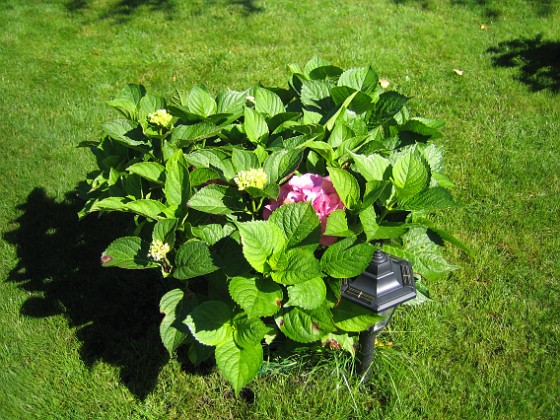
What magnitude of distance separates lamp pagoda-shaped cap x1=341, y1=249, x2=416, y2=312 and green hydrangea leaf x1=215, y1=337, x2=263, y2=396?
422mm

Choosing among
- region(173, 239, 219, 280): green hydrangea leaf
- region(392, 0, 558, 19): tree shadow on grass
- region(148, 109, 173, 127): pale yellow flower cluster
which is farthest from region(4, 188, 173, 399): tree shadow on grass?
region(392, 0, 558, 19): tree shadow on grass

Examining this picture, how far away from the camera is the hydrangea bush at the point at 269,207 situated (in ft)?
5.91

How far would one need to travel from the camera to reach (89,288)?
10.0 ft

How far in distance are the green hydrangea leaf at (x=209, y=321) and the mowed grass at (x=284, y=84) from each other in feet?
2.04

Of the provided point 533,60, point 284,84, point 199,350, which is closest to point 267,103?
point 199,350

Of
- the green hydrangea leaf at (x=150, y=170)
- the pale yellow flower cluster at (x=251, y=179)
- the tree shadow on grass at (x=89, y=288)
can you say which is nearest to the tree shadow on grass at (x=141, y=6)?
the tree shadow on grass at (x=89, y=288)

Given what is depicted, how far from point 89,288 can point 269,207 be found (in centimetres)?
162

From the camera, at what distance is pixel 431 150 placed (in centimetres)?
221

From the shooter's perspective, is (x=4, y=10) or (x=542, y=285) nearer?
(x=542, y=285)

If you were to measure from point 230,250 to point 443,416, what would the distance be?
125 cm

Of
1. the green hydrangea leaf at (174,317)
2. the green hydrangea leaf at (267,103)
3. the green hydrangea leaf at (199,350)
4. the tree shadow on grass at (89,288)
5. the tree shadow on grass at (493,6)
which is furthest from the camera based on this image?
the tree shadow on grass at (493,6)

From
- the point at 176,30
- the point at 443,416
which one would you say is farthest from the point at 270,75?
the point at 443,416

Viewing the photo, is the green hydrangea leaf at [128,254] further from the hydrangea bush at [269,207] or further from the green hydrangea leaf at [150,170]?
the green hydrangea leaf at [150,170]

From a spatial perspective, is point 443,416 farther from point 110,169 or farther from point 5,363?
point 5,363
